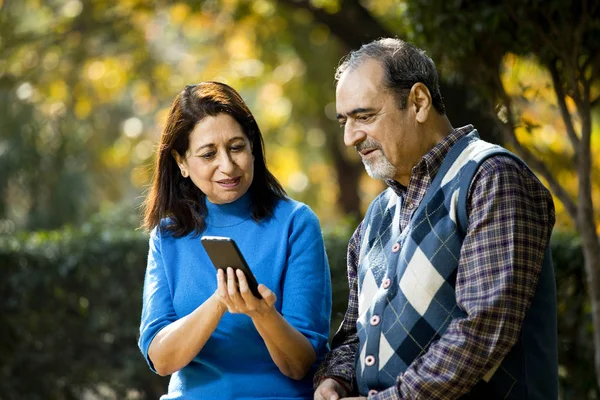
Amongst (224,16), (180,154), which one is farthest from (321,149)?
(180,154)

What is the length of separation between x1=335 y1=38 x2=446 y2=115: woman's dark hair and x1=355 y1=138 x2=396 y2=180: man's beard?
139mm

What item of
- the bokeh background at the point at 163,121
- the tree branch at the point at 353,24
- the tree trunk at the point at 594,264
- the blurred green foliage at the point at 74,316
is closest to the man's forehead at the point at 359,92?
the bokeh background at the point at 163,121

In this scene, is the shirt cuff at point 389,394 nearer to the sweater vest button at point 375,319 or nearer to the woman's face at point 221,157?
the sweater vest button at point 375,319

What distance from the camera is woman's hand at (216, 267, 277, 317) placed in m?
2.73

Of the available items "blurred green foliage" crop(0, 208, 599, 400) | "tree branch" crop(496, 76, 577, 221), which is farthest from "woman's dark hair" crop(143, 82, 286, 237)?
"blurred green foliage" crop(0, 208, 599, 400)

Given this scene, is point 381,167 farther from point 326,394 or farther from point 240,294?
point 326,394

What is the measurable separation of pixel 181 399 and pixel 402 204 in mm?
992

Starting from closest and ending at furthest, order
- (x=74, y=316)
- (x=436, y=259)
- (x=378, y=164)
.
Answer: (x=436, y=259), (x=378, y=164), (x=74, y=316)

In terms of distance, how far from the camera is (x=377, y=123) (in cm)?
282

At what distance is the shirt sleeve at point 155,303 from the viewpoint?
317cm

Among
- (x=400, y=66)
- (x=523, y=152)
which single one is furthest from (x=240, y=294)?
(x=523, y=152)

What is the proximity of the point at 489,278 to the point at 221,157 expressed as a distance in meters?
1.10

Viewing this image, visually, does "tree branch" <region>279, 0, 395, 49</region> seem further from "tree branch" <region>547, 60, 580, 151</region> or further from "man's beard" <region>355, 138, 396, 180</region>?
"man's beard" <region>355, 138, 396, 180</region>

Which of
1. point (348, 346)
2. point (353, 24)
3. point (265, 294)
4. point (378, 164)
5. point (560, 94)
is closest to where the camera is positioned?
point (265, 294)
